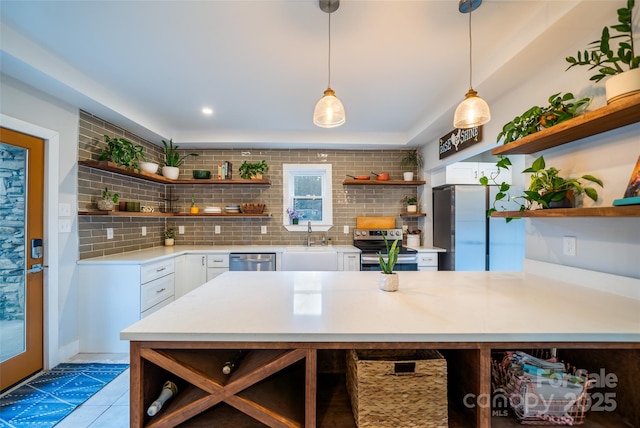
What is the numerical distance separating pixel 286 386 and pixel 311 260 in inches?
96.5

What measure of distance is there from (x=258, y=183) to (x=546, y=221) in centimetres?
326

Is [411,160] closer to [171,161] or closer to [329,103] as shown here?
[329,103]

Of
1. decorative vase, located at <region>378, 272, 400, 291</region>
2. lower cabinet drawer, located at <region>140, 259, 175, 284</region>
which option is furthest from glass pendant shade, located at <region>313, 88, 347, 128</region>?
lower cabinet drawer, located at <region>140, 259, 175, 284</region>

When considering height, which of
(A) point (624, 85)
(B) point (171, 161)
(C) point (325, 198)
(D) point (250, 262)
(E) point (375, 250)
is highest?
Result: (B) point (171, 161)

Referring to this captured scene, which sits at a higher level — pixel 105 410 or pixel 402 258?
pixel 402 258

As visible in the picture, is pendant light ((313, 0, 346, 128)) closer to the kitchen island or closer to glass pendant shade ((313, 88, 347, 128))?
glass pendant shade ((313, 88, 347, 128))

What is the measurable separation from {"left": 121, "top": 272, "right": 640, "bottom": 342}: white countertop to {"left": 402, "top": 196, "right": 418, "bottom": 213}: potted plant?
253 cm

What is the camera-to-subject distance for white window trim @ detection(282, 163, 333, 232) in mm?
4262

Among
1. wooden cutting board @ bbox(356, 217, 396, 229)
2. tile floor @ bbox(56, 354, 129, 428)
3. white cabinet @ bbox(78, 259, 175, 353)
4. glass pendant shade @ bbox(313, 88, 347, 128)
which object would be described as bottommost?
tile floor @ bbox(56, 354, 129, 428)

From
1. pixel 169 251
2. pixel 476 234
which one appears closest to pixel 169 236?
pixel 169 251

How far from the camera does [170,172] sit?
387cm

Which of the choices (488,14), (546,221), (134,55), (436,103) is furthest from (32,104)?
(546,221)

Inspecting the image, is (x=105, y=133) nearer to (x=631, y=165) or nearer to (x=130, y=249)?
(x=130, y=249)

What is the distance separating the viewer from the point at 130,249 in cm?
344
